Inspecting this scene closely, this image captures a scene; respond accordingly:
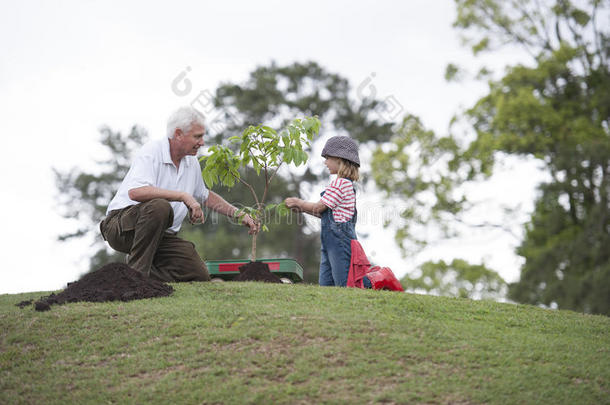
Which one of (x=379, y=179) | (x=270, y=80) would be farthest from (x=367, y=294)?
(x=270, y=80)

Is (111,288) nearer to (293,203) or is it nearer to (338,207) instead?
(293,203)

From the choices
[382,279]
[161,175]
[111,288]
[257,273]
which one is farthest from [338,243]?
[111,288]

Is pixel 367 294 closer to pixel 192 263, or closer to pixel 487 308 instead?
pixel 487 308

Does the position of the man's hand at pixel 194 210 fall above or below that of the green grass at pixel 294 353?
above

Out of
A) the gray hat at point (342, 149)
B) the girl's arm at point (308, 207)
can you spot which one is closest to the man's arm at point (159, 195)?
the girl's arm at point (308, 207)

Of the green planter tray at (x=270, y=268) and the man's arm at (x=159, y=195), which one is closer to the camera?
the man's arm at (x=159, y=195)

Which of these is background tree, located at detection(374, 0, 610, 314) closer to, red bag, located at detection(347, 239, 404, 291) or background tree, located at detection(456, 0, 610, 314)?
background tree, located at detection(456, 0, 610, 314)

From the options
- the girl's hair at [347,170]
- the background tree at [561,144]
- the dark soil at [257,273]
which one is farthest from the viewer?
the background tree at [561,144]

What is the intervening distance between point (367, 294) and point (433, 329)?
3.92 feet

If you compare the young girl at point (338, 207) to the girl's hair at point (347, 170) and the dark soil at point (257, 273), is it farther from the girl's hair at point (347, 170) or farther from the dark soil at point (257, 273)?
the dark soil at point (257, 273)

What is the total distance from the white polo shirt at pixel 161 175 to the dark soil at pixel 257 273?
0.99 m

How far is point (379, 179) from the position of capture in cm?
2386

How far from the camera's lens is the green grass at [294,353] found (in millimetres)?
4328

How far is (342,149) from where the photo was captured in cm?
743
